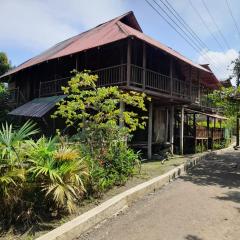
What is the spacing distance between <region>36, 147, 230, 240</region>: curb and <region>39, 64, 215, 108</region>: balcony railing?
17.6 ft

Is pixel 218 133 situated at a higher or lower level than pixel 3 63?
lower

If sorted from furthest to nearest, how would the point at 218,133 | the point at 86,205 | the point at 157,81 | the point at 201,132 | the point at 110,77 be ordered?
the point at 218,133 < the point at 201,132 < the point at 157,81 < the point at 110,77 < the point at 86,205

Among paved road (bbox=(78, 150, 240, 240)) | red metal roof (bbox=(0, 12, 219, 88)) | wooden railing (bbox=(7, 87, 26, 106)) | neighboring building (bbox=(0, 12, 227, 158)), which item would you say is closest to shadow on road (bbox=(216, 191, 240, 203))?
paved road (bbox=(78, 150, 240, 240))

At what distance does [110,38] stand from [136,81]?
2120 mm

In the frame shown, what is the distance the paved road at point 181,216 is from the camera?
5.85 meters

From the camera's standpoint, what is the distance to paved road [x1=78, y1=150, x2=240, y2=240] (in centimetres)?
585

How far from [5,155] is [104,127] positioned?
366cm

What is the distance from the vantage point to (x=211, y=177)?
1214 cm

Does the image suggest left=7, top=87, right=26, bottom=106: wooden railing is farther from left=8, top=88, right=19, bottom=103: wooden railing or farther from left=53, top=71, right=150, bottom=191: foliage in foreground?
left=53, top=71, right=150, bottom=191: foliage in foreground

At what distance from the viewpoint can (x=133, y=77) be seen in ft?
48.5

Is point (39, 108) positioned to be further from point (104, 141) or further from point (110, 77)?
point (104, 141)

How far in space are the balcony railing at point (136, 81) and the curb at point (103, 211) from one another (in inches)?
212

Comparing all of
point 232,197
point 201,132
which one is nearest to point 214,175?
point 232,197

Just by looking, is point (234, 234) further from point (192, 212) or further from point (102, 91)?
point (102, 91)
